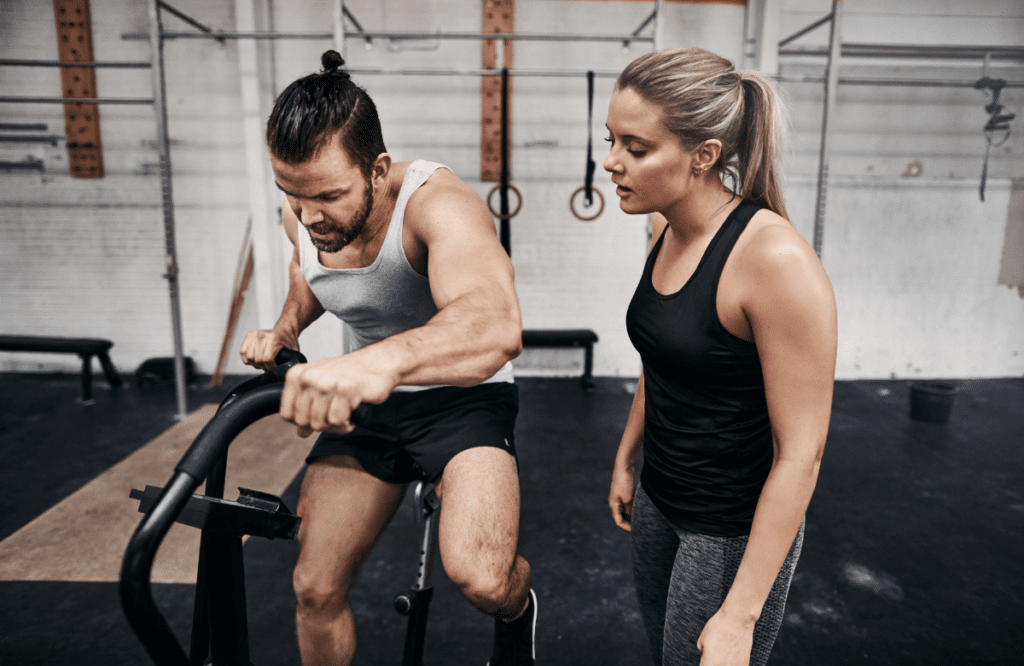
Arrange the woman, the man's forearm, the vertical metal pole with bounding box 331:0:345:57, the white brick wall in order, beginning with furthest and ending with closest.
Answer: the white brick wall < the vertical metal pole with bounding box 331:0:345:57 < the woman < the man's forearm

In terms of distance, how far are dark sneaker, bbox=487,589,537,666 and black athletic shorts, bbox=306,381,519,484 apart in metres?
0.36

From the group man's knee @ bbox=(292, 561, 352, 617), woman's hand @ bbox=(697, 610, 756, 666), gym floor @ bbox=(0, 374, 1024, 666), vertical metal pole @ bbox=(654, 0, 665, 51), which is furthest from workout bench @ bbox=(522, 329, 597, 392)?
woman's hand @ bbox=(697, 610, 756, 666)

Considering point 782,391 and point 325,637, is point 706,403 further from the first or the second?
point 325,637

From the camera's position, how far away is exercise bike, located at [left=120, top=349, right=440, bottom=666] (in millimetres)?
558

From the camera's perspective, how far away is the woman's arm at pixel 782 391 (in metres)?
0.76

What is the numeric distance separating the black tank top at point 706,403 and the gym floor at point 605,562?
1058 mm

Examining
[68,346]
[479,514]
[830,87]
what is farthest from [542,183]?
[479,514]

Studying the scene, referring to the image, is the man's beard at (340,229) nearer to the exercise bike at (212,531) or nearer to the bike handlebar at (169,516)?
the exercise bike at (212,531)

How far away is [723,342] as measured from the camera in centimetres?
88

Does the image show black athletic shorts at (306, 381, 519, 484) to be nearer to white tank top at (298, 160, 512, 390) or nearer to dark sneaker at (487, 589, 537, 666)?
white tank top at (298, 160, 512, 390)

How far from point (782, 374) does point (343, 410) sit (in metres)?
0.57

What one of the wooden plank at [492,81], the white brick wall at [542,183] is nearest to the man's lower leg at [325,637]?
the white brick wall at [542,183]

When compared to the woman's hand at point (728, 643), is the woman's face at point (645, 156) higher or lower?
higher

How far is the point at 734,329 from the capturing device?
0.86m
